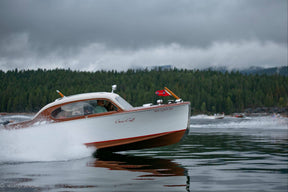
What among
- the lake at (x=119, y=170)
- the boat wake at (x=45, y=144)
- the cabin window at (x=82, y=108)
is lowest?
the lake at (x=119, y=170)

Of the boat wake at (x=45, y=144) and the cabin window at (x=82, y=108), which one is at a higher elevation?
the cabin window at (x=82, y=108)

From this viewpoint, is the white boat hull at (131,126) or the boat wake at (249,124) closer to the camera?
the white boat hull at (131,126)

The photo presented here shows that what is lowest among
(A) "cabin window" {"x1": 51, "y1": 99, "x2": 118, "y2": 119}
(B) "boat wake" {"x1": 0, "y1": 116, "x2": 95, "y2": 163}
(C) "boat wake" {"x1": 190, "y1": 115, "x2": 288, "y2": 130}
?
(C) "boat wake" {"x1": 190, "y1": 115, "x2": 288, "y2": 130}

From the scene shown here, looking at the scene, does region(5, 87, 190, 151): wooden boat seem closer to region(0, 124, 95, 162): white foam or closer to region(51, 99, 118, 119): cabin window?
region(51, 99, 118, 119): cabin window

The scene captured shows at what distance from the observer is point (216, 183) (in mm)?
9336

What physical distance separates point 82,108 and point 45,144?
190 cm

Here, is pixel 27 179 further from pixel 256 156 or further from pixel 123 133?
pixel 256 156

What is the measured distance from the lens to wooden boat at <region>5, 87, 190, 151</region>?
15.1 metres

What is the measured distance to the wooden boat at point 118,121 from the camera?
15.1m

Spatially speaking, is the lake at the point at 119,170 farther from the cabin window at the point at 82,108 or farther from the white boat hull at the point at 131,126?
the cabin window at the point at 82,108

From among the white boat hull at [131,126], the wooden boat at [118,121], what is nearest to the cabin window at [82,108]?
the wooden boat at [118,121]

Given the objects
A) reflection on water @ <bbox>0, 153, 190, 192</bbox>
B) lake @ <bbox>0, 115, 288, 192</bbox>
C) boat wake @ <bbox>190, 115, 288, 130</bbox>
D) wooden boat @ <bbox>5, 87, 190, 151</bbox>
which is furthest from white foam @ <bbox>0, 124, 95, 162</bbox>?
boat wake @ <bbox>190, 115, 288, 130</bbox>

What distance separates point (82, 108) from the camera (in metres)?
15.4

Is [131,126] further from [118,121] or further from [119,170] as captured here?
[119,170]
